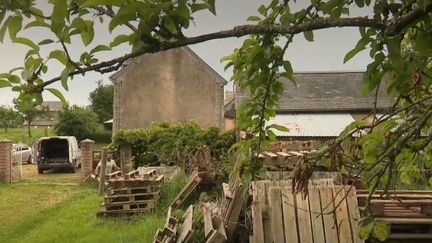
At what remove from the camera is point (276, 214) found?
6.18 metres

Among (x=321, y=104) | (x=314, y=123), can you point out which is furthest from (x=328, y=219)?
(x=321, y=104)

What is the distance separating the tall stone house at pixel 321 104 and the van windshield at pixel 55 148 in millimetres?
9175

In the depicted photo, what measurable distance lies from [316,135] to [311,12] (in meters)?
20.1

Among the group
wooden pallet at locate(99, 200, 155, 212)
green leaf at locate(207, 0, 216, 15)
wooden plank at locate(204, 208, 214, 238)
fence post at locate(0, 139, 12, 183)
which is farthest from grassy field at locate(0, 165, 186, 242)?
green leaf at locate(207, 0, 216, 15)

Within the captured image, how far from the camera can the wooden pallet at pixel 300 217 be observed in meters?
5.98

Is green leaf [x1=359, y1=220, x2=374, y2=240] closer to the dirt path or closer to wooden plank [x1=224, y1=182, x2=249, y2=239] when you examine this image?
wooden plank [x1=224, y1=182, x2=249, y2=239]

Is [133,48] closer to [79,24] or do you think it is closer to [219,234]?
[79,24]

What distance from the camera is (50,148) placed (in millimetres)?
24625

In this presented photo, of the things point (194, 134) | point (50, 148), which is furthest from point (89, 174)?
point (50, 148)

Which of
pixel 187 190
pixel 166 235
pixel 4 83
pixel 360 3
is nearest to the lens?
pixel 4 83

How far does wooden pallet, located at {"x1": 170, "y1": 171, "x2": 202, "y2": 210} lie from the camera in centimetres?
1050

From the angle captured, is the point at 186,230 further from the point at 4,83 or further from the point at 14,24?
the point at 14,24

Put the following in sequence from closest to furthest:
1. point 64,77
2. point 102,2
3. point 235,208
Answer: point 102,2
point 64,77
point 235,208

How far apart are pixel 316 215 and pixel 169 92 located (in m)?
19.3
